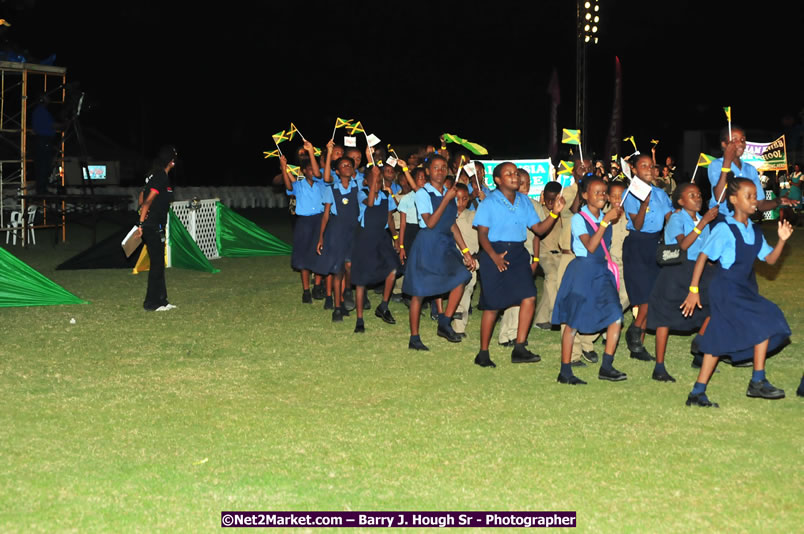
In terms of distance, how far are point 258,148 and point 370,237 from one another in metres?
49.6

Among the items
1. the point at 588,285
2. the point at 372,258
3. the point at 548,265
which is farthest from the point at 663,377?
the point at 372,258

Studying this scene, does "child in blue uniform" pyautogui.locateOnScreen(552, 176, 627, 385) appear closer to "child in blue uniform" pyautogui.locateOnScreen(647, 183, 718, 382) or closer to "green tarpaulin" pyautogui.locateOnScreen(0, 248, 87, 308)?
"child in blue uniform" pyautogui.locateOnScreen(647, 183, 718, 382)

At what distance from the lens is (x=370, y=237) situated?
1043cm

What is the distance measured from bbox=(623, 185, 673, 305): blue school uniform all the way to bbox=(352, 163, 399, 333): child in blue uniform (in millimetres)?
2696

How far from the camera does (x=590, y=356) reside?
8.80 m

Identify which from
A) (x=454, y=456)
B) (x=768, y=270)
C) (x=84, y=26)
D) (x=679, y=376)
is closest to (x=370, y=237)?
(x=679, y=376)

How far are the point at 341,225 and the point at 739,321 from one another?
17.4 ft

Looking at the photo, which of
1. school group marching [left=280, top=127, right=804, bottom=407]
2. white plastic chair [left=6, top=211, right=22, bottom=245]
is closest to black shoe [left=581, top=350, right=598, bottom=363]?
school group marching [left=280, top=127, right=804, bottom=407]

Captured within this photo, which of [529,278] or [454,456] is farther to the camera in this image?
[529,278]

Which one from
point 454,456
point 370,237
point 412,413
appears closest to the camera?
point 454,456

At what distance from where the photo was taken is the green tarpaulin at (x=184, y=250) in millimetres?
16509

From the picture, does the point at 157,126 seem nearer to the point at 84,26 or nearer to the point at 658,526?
the point at 84,26

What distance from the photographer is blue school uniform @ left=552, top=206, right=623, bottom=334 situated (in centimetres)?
756

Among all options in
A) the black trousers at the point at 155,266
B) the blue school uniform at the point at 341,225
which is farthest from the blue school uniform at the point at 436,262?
the black trousers at the point at 155,266
